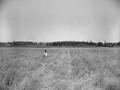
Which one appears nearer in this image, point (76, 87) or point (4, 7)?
point (76, 87)

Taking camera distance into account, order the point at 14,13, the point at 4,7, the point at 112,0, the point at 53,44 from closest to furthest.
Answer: the point at 112,0 < the point at 4,7 < the point at 14,13 < the point at 53,44

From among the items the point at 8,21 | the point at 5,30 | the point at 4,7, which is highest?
the point at 4,7

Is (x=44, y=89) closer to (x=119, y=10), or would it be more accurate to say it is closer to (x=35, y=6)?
(x=119, y=10)

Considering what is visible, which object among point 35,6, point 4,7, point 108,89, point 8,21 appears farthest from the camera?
point 35,6

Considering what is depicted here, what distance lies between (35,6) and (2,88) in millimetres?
6693

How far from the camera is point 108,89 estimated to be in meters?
2.53

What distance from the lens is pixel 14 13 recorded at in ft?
24.4

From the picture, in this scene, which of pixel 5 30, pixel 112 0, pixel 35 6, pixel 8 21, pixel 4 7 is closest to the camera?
pixel 112 0

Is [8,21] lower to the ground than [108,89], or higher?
higher

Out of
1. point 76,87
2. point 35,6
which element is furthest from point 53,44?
point 76,87

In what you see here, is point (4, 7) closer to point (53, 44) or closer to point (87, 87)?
point (87, 87)

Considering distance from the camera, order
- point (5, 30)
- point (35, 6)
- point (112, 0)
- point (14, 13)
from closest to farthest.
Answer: point (112, 0) → point (5, 30) → point (14, 13) → point (35, 6)

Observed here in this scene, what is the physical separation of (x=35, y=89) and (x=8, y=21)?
563 cm

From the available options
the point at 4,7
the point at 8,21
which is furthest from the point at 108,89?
the point at 8,21
